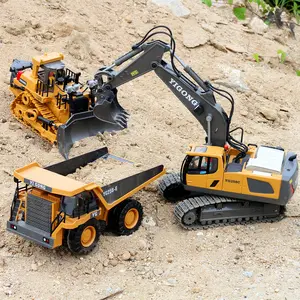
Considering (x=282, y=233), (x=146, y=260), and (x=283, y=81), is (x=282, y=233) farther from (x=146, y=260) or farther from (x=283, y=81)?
(x=283, y=81)

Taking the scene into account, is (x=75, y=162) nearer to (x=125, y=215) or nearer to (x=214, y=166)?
(x=125, y=215)

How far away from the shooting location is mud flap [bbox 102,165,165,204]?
35.3ft

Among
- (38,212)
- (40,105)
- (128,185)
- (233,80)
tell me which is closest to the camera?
(38,212)

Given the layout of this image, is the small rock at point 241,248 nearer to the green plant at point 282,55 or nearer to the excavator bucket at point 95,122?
the excavator bucket at point 95,122

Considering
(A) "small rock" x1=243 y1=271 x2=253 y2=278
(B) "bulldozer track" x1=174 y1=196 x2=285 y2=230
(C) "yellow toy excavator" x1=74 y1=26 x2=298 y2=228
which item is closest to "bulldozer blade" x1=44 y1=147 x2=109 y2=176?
(C) "yellow toy excavator" x1=74 y1=26 x2=298 y2=228

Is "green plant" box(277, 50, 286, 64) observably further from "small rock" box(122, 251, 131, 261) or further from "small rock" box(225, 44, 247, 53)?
"small rock" box(122, 251, 131, 261)

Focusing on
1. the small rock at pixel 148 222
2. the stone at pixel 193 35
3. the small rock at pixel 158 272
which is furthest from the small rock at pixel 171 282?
the stone at pixel 193 35

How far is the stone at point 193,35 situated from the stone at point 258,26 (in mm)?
1926

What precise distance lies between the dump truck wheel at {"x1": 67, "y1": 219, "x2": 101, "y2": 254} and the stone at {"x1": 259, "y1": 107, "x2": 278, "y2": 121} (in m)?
7.06

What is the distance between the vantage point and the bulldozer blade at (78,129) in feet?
44.0

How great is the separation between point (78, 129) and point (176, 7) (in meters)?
6.94

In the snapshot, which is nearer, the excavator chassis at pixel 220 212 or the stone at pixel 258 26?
the excavator chassis at pixel 220 212

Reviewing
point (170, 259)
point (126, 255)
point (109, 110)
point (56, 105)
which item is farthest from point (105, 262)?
point (56, 105)

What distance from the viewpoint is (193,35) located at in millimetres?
18609
